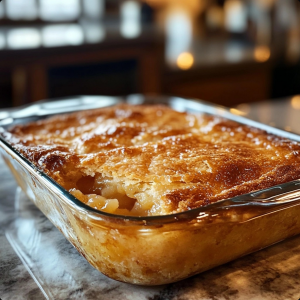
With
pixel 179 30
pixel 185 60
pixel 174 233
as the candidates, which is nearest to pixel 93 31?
pixel 185 60

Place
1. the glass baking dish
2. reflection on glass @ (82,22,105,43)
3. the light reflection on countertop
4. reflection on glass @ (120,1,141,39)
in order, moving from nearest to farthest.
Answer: the glass baking dish → the light reflection on countertop → reflection on glass @ (82,22,105,43) → reflection on glass @ (120,1,141,39)

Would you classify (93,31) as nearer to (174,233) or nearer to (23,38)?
(23,38)

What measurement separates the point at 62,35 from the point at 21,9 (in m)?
0.57

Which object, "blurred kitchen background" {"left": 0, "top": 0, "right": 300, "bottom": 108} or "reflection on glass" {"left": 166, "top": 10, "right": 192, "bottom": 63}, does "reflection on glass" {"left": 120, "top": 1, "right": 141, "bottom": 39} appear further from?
"reflection on glass" {"left": 166, "top": 10, "right": 192, "bottom": 63}

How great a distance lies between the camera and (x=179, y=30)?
459 centimetres

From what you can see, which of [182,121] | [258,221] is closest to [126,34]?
[182,121]

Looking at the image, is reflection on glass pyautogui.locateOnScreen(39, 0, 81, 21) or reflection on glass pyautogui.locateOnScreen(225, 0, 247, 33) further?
reflection on glass pyautogui.locateOnScreen(225, 0, 247, 33)

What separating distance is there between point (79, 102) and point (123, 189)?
951mm

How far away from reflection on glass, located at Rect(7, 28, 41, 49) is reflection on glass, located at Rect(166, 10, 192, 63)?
147 cm

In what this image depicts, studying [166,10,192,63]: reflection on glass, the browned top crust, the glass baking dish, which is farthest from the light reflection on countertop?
[166,10,192,63]: reflection on glass

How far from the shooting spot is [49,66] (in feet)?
9.51

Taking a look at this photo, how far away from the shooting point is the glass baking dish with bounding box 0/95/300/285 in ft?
2.03

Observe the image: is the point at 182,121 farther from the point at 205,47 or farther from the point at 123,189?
the point at 205,47

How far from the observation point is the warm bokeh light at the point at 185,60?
144 inches
